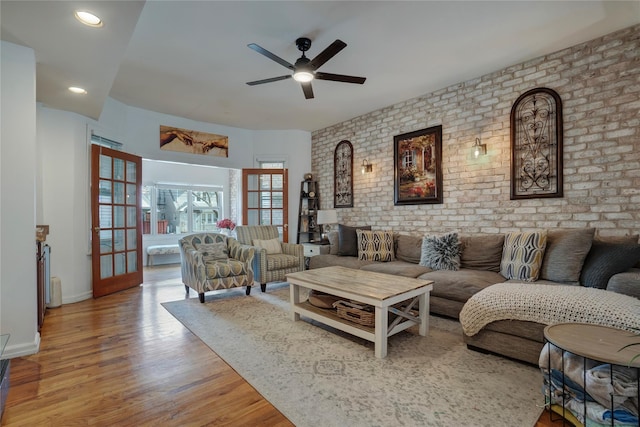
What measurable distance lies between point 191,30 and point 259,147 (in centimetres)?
350

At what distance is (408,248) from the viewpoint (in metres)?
4.13

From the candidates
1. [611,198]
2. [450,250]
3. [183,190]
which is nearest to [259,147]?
[183,190]

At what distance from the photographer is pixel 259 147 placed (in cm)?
616

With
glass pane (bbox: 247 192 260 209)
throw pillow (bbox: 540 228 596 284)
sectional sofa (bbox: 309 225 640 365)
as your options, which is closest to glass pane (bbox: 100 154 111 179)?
Result: glass pane (bbox: 247 192 260 209)

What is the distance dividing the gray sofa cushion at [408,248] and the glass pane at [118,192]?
4178 mm

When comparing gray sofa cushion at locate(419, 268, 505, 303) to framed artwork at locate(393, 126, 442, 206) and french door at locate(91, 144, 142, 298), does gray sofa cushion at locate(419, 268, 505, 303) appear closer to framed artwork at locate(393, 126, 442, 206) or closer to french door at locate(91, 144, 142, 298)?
framed artwork at locate(393, 126, 442, 206)

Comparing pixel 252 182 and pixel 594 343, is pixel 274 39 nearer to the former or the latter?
pixel 594 343

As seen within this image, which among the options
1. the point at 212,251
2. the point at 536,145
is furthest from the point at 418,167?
the point at 212,251

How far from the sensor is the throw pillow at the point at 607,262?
2.45 meters

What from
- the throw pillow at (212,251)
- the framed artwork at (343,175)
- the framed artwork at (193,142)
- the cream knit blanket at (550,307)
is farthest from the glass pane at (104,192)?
the cream knit blanket at (550,307)

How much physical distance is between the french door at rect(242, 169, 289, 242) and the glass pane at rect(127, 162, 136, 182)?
6.19 ft

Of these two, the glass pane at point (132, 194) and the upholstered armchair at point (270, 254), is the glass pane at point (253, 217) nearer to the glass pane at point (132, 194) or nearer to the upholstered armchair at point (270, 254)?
the upholstered armchair at point (270, 254)

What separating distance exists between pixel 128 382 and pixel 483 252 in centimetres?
351

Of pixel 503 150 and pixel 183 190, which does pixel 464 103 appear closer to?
pixel 503 150
